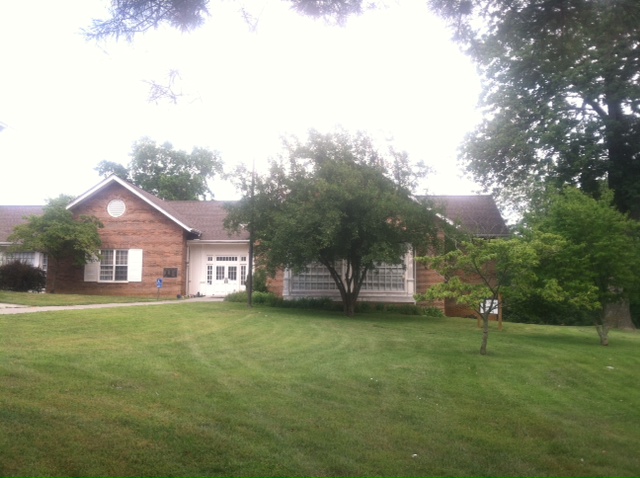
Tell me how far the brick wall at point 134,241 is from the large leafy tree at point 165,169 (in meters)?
22.1

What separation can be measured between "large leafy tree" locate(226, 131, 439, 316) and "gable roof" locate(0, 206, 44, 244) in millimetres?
16424

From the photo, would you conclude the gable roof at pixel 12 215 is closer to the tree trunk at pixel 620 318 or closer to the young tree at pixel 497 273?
the young tree at pixel 497 273

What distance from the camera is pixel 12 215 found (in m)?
34.5

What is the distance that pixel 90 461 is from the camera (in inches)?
204

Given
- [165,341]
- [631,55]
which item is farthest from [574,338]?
[165,341]

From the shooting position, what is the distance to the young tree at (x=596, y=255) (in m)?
15.8

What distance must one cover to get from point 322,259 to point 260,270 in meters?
2.53

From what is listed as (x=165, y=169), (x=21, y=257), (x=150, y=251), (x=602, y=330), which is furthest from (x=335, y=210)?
(x=165, y=169)

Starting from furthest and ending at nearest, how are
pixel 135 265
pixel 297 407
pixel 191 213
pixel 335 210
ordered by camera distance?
pixel 191 213
pixel 135 265
pixel 335 210
pixel 297 407

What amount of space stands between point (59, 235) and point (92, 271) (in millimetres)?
3113

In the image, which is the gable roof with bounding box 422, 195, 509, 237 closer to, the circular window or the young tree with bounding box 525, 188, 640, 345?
the young tree with bounding box 525, 188, 640, 345

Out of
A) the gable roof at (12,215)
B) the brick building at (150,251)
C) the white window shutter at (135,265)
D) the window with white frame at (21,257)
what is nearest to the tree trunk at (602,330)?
the brick building at (150,251)

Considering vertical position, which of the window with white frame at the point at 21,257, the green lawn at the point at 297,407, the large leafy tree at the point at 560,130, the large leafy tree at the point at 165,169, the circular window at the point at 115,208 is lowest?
the green lawn at the point at 297,407

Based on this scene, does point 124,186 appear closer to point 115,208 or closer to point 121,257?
point 115,208
